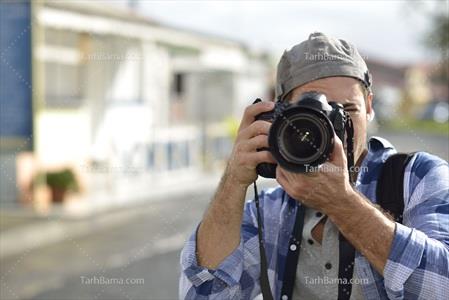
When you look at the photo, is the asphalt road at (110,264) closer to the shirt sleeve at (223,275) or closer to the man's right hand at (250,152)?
the shirt sleeve at (223,275)

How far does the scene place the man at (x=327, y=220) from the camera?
5.26 ft

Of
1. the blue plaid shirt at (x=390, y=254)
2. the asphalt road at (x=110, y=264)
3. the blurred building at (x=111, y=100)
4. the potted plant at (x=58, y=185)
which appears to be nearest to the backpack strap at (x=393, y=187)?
the blue plaid shirt at (x=390, y=254)

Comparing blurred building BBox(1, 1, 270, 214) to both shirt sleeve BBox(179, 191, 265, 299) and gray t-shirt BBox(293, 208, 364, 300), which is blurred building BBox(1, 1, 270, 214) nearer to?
shirt sleeve BBox(179, 191, 265, 299)

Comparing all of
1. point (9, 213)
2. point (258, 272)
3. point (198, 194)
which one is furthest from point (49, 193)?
point (258, 272)

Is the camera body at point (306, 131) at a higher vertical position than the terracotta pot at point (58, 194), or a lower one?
higher

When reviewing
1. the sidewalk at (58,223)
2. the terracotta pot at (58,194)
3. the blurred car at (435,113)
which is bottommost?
the blurred car at (435,113)

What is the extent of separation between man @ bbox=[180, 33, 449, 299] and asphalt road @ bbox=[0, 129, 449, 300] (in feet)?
8.69

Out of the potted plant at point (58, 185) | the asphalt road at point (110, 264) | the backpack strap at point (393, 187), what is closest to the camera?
the backpack strap at point (393, 187)

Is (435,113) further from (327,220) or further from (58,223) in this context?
(327,220)

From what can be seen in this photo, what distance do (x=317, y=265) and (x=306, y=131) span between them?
0.36 m

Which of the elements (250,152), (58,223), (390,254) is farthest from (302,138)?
(58,223)

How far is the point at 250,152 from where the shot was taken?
180cm

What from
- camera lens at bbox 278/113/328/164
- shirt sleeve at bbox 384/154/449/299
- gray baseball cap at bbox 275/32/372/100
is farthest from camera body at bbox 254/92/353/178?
shirt sleeve at bbox 384/154/449/299

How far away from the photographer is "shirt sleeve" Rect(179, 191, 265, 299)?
1.83m
